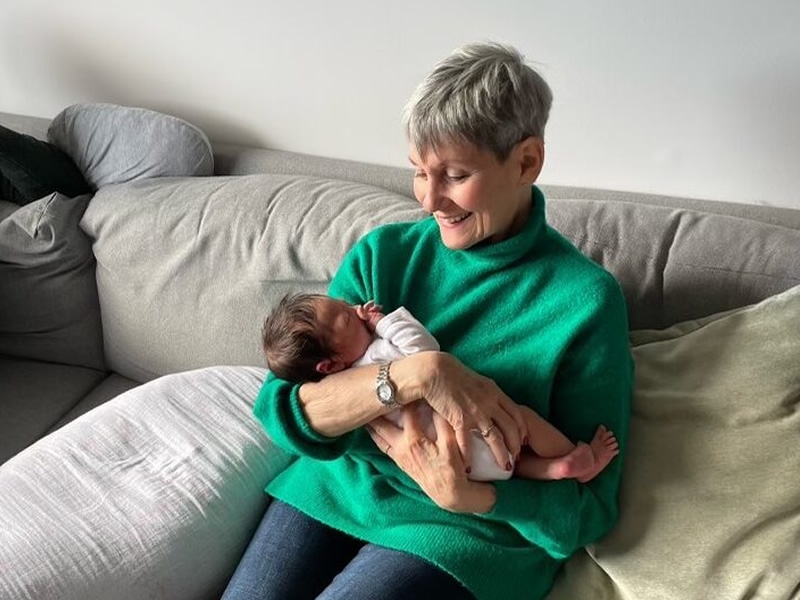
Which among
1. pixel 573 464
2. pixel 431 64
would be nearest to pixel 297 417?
pixel 573 464

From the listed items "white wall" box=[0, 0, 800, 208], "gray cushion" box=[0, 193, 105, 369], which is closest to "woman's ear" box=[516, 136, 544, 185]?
"white wall" box=[0, 0, 800, 208]

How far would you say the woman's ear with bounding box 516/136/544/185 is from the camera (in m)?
1.35

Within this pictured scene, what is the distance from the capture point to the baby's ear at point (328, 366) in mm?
1445

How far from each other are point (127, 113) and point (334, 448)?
46.7 inches

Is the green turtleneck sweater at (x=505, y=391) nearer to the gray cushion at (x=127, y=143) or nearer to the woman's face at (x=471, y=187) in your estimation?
the woman's face at (x=471, y=187)

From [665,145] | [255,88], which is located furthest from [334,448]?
[255,88]

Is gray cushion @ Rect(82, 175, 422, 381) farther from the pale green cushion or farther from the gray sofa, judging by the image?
the pale green cushion

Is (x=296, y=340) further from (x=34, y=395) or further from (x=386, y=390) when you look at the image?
(x=34, y=395)

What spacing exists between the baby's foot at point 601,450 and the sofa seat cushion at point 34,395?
50.1 inches

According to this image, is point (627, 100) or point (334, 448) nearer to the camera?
point (334, 448)

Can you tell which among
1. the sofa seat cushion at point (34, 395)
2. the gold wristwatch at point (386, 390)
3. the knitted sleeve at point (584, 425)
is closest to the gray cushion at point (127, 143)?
the sofa seat cushion at point (34, 395)

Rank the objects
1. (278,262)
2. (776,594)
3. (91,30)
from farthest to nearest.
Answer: (91,30), (278,262), (776,594)

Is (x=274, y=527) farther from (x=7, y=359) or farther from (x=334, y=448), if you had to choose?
(x=7, y=359)

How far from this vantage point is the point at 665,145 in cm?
177
